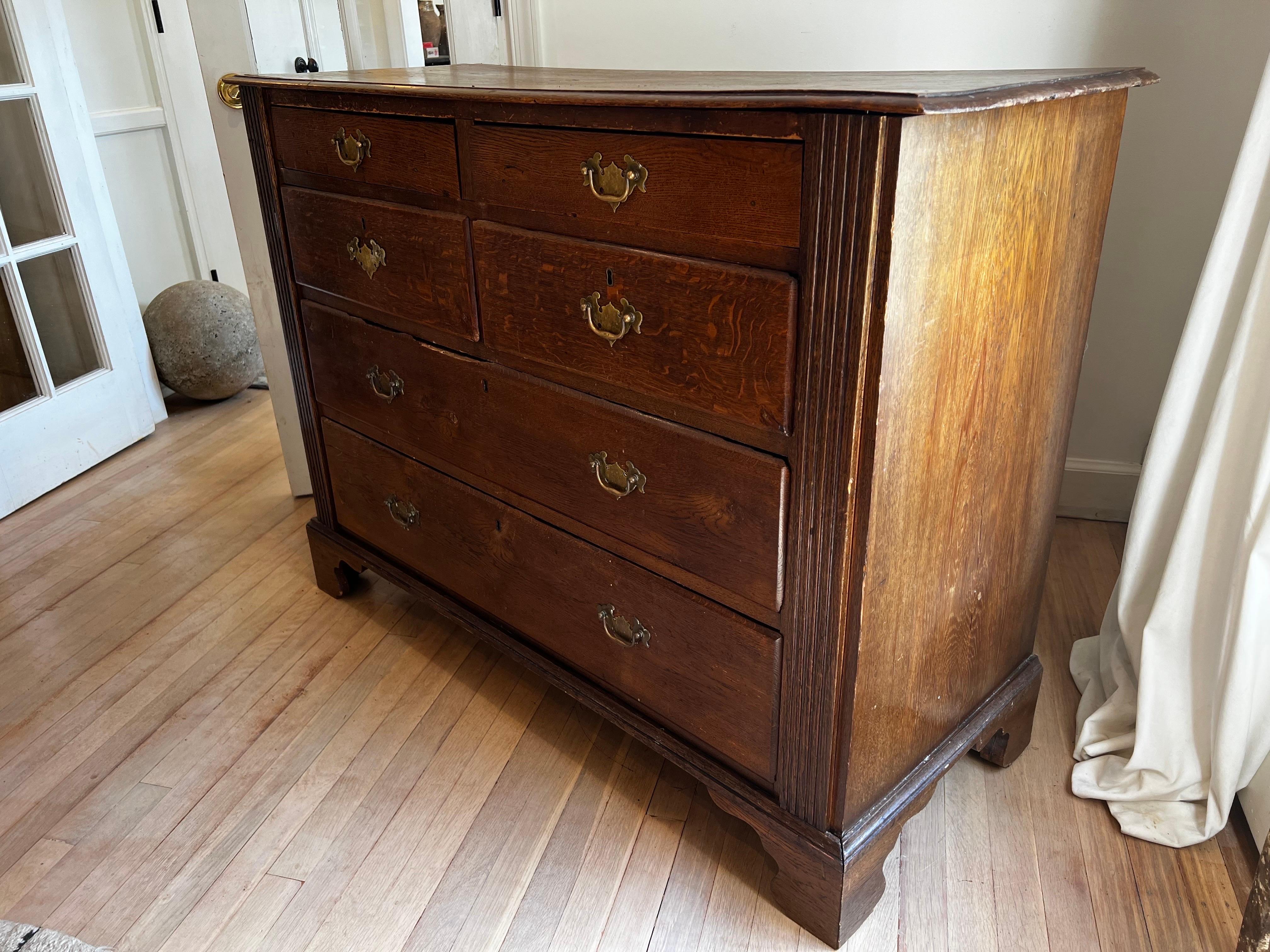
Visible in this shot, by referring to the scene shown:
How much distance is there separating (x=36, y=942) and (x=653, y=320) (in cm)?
114

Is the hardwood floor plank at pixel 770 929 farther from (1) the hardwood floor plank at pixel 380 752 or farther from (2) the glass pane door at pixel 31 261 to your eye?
(2) the glass pane door at pixel 31 261

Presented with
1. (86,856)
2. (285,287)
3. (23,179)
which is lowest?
(86,856)

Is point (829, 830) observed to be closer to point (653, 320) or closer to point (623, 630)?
point (623, 630)

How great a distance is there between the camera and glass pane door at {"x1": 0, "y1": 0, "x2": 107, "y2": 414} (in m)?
2.43

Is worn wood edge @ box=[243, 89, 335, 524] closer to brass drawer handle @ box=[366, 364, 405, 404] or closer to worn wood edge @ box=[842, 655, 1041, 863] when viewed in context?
brass drawer handle @ box=[366, 364, 405, 404]

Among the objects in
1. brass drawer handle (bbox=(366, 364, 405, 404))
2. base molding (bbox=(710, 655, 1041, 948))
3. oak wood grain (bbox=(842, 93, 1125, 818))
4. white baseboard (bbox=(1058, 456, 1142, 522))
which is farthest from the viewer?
white baseboard (bbox=(1058, 456, 1142, 522))

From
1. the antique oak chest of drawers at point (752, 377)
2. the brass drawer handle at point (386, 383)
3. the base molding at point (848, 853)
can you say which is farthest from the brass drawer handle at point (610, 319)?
the base molding at point (848, 853)

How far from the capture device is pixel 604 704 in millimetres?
1455

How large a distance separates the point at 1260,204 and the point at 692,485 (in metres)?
0.83

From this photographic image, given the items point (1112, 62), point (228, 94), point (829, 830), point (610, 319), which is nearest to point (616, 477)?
point (610, 319)

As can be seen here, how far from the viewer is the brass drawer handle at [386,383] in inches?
63.3

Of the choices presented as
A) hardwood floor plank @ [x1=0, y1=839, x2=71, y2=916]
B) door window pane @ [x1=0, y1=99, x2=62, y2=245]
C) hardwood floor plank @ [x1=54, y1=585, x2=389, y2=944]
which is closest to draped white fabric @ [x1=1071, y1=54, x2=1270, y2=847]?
hardwood floor plank @ [x1=54, y1=585, x2=389, y2=944]

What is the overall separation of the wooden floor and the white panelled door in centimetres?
60

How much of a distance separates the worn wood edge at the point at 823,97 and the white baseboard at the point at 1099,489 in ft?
3.67
